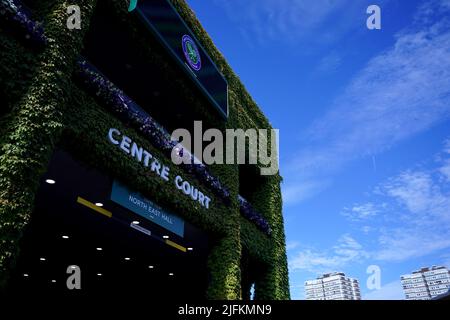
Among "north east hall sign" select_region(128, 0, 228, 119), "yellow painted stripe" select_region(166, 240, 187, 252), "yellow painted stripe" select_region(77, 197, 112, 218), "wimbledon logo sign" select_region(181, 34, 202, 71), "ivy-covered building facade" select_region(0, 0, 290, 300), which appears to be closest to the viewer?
"ivy-covered building facade" select_region(0, 0, 290, 300)

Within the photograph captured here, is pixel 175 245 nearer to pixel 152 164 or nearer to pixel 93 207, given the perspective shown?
pixel 152 164

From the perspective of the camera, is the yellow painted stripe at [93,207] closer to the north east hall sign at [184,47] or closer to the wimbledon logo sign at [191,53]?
the north east hall sign at [184,47]

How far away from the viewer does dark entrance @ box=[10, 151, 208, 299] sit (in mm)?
9820

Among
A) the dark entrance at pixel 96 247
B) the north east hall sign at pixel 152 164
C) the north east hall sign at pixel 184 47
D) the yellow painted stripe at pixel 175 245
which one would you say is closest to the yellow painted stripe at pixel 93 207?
the dark entrance at pixel 96 247

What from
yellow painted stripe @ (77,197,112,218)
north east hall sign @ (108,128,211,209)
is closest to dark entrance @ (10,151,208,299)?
yellow painted stripe @ (77,197,112,218)

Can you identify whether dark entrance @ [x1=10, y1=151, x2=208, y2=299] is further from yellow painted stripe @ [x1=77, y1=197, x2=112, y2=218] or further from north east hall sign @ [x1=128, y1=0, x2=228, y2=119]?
north east hall sign @ [x1=128, y1=0, x2=228, y2=119]

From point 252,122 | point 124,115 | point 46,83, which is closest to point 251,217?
point 252,122

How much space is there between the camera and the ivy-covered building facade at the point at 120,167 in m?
7.14

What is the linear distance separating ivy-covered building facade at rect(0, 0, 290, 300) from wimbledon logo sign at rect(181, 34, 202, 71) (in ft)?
0.30

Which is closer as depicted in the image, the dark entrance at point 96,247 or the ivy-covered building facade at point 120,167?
the ivy-covered building facade at point 120,167

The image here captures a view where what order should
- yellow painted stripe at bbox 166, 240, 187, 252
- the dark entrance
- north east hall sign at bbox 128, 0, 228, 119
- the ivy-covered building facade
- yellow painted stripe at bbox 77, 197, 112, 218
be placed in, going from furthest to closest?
1. yellow painted stripe at bbox 166, 240, 187, 252
2. north east hall sign at bbox 128, 0, 228, 119
3. the dark entrance
4. yellow painted stripe at bbox 77, 197, 112, 218
5. the ivy-covered building facade

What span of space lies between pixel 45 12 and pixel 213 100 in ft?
23.6

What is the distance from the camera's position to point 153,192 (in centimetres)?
1039

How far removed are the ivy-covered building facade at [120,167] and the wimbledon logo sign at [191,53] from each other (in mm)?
91
